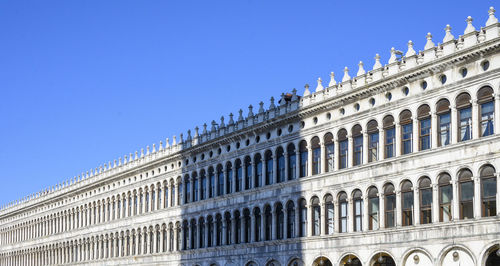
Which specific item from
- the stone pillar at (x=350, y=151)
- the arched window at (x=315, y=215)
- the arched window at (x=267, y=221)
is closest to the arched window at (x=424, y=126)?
the stone pillar at (x=350, y=151)

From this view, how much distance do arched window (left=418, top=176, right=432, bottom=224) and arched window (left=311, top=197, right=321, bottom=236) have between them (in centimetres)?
811

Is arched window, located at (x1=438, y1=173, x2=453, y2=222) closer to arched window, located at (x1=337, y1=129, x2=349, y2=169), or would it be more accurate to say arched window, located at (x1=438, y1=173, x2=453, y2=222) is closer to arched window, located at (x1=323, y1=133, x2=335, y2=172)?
arched window, located at (x1=337, y1=129, x2=349, y2=169)

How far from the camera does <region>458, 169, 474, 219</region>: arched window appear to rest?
3566 centimetres

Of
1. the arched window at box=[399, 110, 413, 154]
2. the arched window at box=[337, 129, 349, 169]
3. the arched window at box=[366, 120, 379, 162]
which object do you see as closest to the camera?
the arched window at box=[399, 110, 413, 154]

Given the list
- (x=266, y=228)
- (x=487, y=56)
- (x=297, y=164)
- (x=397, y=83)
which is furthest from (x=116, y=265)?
(x=487, y=56)

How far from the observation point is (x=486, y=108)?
35562 millimetres

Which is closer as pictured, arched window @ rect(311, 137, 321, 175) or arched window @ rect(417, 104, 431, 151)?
arched window @ rect(417, 104, 431, 151)

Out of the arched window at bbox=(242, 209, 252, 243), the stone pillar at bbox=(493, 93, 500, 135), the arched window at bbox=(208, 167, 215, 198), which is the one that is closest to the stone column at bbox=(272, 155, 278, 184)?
the arched window at bbox=(242, 209, 252, 243)

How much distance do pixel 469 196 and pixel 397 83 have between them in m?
7.21

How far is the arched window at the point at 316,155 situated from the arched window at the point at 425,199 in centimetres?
836

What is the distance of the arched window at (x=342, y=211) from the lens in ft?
141

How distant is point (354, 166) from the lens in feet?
139

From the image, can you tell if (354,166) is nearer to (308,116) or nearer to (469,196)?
(308,116)

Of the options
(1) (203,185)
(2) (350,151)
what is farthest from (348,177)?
(1) (203,185)
